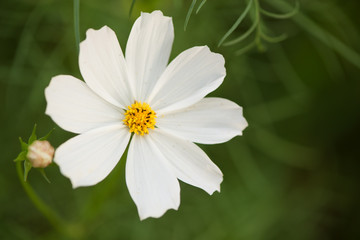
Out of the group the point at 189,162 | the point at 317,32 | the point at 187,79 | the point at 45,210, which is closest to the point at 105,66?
the point at 187,79

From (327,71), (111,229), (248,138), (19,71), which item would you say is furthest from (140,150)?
(327,71)

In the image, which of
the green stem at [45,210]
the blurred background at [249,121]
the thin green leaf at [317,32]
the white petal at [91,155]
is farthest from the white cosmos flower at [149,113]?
Answer: the thin green leaf at [317,32]

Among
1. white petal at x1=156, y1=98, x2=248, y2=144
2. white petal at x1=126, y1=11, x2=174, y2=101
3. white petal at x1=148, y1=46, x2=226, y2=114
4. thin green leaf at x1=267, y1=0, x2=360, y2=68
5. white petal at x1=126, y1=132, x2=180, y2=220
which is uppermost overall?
thin green leaf at x1=267, y1=0, x2=360, y2=68

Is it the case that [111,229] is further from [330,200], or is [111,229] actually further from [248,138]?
[330,200]

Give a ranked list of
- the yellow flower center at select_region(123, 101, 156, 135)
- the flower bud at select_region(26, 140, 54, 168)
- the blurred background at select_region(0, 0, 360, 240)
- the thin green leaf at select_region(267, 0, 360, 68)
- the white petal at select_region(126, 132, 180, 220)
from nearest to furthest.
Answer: the flower bud at select_region(26, 140, 54, 168)
the white petal at select_region(126, 132, 180, 220)
the yellow flower center at select_region(123, 101, 156, 135)
the thin green leaf at select_region(267, 0, 360, 68)
the blurred background at select_region(0, 0, 360, 240)

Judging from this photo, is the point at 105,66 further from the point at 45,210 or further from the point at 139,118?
the point at 45,210

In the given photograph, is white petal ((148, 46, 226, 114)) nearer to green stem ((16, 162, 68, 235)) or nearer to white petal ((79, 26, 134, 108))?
white petal ((79, 26, 134, 108))

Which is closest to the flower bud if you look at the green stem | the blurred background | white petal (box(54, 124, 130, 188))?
white petal (box(54, 124, 130, 188))
